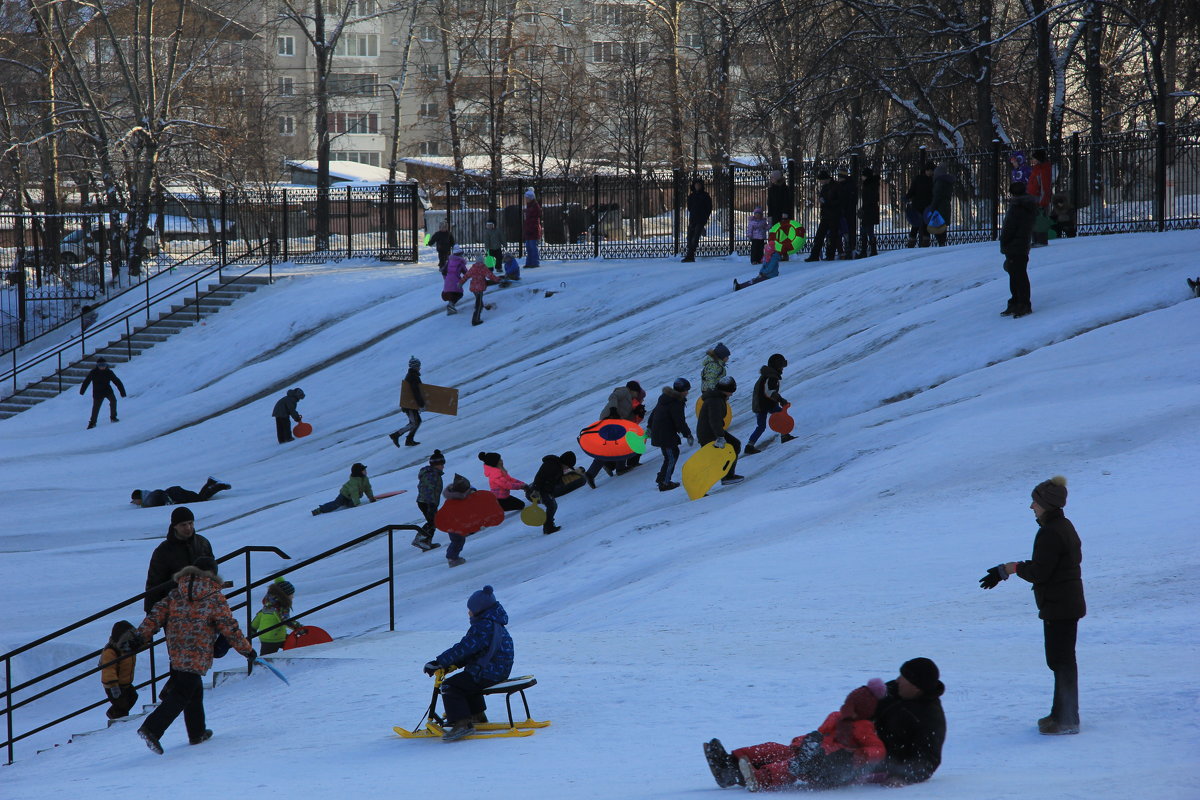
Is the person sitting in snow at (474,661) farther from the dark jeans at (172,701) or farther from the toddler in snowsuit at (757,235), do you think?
the toddler in snowsuit at (757,235)

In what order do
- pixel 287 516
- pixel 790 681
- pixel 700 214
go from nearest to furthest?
1. pixel 790 681
2. pixel 287 516
3. pixel 700 214

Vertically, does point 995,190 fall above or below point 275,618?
above

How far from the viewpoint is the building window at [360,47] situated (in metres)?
78.9

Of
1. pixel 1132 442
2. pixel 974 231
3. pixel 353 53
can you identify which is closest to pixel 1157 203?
pixel 974 231

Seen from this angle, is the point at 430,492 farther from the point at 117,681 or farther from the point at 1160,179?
the point at 1160,179

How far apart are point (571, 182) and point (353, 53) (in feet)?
174

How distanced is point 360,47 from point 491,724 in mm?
76510

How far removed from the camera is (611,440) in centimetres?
1548

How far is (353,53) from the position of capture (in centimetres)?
7950

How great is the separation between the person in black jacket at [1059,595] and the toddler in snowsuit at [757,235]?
19.8 m

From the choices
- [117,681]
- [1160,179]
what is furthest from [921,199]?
[117,681]

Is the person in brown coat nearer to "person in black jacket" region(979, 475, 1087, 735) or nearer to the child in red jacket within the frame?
the child in red jacket

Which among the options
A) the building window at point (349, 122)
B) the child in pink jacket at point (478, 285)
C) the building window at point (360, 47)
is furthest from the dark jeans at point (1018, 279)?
the building window at point (360, 47)

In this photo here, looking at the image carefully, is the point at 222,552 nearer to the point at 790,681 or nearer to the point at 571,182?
the point at 790,681
